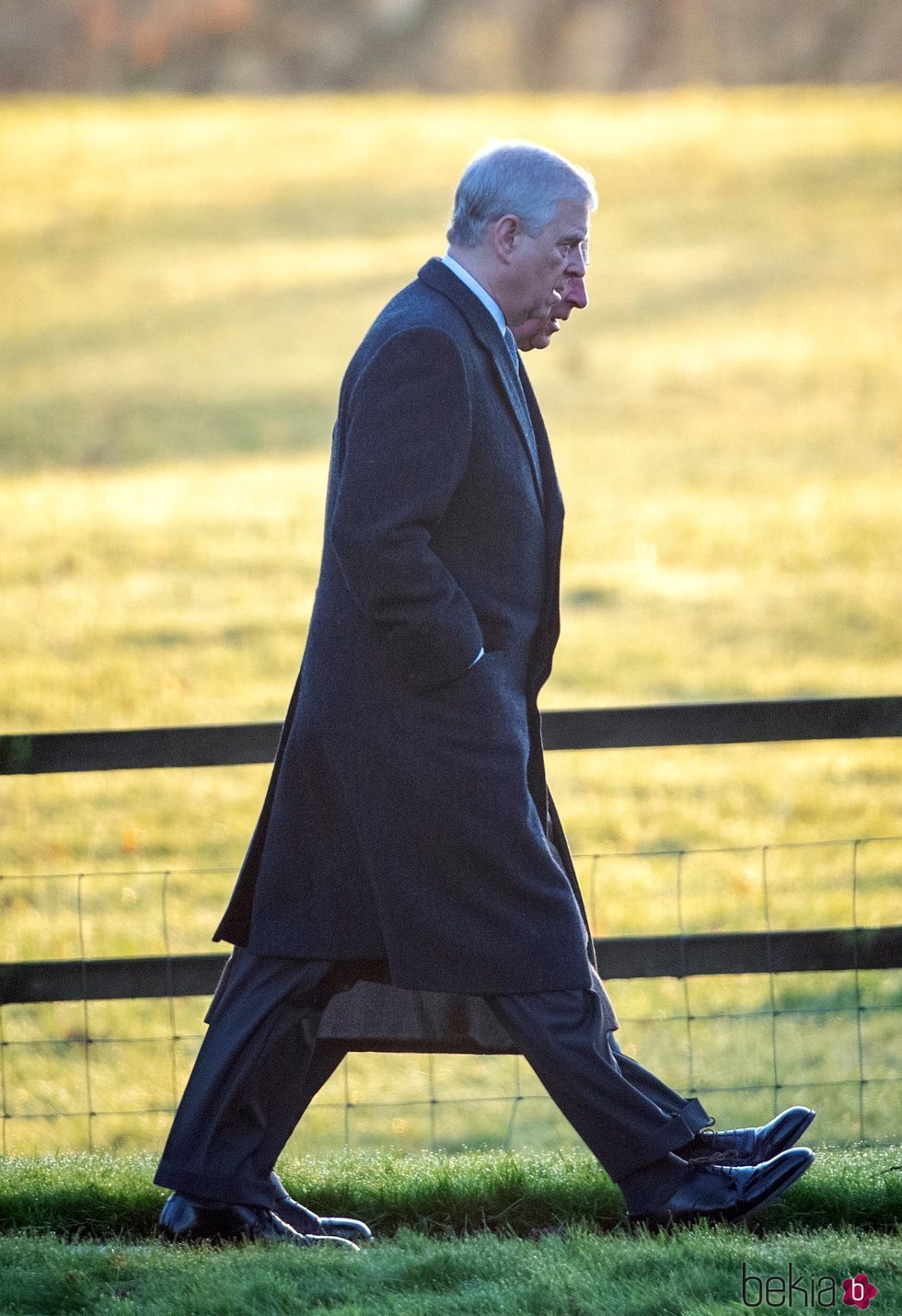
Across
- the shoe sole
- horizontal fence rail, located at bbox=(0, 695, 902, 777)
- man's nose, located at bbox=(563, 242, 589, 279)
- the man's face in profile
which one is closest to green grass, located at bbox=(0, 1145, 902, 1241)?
the shoe sole

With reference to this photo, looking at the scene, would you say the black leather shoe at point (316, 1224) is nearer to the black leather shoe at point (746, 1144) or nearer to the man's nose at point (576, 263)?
the black leather shoe at point (746, 1144)

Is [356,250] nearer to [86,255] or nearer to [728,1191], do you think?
[86,255]

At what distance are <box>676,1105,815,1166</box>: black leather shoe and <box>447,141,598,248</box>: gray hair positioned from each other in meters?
1.82

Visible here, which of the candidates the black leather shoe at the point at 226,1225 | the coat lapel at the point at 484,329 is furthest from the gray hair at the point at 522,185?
the black leather shoe at the point at 226,1225

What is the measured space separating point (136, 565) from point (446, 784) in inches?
431

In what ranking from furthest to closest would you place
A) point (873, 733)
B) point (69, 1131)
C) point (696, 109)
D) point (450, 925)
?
point (696, 109)
point (69, 1131)
point (873, 733)
point (450, 925)

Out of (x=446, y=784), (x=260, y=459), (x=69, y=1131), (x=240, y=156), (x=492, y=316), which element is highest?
(x=240, y=156)

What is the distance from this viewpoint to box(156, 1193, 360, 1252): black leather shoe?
3.63 meters

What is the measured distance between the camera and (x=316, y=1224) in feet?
12.4

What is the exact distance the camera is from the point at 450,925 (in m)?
3.53

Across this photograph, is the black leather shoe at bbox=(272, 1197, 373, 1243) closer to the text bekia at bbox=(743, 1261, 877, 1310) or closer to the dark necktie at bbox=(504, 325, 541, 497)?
the text bekia at bbox=(743, 1261, 877, 1310)

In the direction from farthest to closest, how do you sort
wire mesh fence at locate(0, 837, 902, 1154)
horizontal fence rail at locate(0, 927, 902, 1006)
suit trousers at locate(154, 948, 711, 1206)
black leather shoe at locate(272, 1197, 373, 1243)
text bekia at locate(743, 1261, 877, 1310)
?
1. wire mesh fence at locate(0, 837, 902, 1154)
2. horizontal fence rail at locate(0, 927, 902, 1006)
3. black leather shoe at locate(272, 1197, 373, 1243)
4. suit trousers at locate(154, 948, 711, 1206)
5. text bekia at locate(743, 1261, 877, 1310)

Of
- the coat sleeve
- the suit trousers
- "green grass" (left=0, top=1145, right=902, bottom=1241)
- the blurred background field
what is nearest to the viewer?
the coat sleeve

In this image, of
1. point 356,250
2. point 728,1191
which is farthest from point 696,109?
point 728,1191
